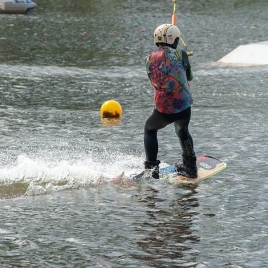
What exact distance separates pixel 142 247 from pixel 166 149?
458 cm

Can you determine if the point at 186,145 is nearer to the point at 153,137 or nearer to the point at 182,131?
the point at 182,131

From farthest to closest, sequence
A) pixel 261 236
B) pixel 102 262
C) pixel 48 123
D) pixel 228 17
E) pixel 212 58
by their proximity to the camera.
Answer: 1. pixel 228 17
2. pixel 212 58
3. pixel 48 123
4. pixel 261 236
5. pixel 102 262

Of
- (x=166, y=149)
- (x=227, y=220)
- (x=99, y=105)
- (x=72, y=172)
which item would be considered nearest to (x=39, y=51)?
(x=99, y=105)

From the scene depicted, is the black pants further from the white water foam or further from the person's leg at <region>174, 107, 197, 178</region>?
the white water foam

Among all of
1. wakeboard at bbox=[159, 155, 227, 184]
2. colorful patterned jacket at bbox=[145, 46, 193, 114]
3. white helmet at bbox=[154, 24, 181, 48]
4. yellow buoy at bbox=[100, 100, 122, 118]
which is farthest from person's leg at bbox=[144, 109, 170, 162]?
yellow buoy at bbox=[100, 100, 122, 118]

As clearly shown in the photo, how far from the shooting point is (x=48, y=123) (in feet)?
46.6

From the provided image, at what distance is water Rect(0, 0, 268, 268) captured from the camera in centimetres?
750

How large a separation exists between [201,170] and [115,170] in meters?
1.08

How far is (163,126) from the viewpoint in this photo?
1009 centimetres

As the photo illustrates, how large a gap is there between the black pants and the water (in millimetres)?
427

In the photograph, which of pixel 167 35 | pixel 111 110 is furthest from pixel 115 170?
pixel 111 110

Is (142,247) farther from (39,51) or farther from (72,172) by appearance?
(39,51)

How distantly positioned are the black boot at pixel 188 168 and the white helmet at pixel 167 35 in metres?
1.43

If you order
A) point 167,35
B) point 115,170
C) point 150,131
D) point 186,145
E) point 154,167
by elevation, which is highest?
point 167,35
